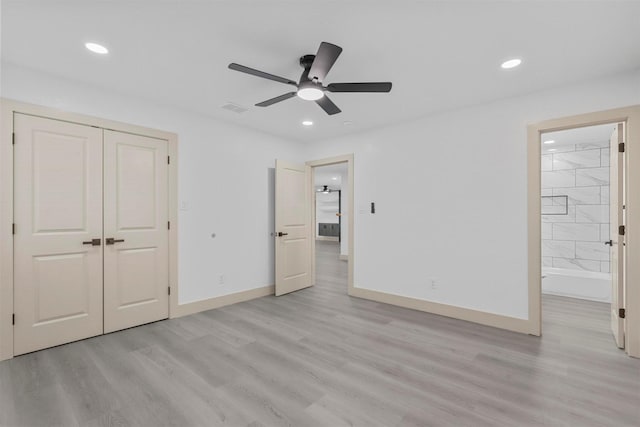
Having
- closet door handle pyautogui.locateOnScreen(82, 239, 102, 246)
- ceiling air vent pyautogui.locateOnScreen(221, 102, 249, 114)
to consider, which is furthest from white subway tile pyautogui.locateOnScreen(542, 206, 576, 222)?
closet door handle pyautogui.locateOnScreen(82, 239, 102, 246)

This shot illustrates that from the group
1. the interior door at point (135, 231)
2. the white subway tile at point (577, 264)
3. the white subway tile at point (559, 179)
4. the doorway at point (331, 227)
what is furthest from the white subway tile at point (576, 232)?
the interior door at point (135, 231)

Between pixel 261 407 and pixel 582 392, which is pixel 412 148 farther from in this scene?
pixel 261 407

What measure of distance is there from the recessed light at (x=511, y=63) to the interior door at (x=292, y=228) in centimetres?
320

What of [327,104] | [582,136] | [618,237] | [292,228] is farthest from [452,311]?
[582,136]

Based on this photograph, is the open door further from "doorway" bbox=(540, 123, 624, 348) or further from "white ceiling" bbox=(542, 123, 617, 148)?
"white ceiling" bbox=(542, 123, 617, 148)

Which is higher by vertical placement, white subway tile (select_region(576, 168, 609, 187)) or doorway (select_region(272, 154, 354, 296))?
white subway tile (select_region(576, 168, 609, 187))

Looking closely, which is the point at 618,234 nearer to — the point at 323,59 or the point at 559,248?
the point at 323,59

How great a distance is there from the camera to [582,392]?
2.12 metres

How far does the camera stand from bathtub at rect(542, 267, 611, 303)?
4559 millimetres

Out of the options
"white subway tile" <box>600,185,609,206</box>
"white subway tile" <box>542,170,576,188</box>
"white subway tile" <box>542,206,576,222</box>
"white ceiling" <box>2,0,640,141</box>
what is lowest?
"white subway tile" <box>542,206,576,222</box>

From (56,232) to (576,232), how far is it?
8116 millimetres

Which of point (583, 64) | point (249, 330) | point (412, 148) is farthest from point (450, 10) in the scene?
point (249, 330)

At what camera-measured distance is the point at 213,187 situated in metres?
4.12

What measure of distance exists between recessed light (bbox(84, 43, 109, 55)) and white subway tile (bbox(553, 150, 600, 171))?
291 inches
